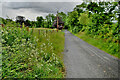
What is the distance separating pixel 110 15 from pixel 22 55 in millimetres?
15006

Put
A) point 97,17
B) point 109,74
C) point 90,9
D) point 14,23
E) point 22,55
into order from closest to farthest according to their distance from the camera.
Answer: point 22,55 → point 109,74 → point 14,23 → point 97,17 → point 90,9

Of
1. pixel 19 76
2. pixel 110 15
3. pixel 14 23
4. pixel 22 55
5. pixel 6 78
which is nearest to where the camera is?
pixel 6 78

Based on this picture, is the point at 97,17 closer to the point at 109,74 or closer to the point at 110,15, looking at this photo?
the point at 110,15

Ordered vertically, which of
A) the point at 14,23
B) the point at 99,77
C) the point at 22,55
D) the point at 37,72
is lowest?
the point at 99,77

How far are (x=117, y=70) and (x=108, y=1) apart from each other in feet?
44.0

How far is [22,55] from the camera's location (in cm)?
440

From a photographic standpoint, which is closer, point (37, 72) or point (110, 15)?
point (37, 72)

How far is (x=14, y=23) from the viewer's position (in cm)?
615

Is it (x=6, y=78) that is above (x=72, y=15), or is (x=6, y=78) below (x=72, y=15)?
below

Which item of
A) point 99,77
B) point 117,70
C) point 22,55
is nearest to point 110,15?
point 117,70

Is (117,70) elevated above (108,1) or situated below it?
below

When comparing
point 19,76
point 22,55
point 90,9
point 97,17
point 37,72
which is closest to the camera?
point 19,76

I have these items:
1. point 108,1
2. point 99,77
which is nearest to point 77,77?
point 99,77

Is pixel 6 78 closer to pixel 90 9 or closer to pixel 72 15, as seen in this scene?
pixel 90 9
